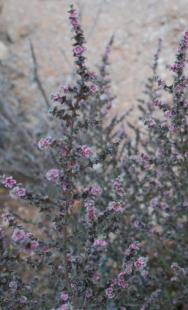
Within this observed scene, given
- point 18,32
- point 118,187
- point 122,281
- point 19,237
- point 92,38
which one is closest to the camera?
point 19,237

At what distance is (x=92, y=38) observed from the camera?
675 cm

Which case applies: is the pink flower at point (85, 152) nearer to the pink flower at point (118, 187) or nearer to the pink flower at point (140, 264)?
the pink flower at point (118, 187)

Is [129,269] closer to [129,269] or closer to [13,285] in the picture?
[129,269]

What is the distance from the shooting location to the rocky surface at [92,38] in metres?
6.22

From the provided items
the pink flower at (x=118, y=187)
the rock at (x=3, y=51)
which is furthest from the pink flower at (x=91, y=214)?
the rock at (x=3, y=51)

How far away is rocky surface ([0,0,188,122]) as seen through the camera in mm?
6219

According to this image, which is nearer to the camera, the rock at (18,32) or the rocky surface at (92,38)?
the rocky surface at (92,38)

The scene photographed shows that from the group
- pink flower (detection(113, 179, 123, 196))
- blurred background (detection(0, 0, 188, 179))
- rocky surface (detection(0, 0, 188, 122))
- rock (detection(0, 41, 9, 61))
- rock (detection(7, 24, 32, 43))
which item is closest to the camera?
pink flower (detection(113, 179, 123, 196))

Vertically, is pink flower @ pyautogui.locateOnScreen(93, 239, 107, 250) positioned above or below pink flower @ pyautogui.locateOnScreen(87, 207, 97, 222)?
below

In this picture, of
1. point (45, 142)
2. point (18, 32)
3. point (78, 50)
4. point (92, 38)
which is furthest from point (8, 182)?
point (18, 32)

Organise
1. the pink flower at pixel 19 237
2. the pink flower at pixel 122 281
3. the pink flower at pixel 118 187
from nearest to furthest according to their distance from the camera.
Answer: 1. the pink flower at pixel 19 237
2. the pink flower at pixel 118 187
3. the pink flower at pixel 122 281

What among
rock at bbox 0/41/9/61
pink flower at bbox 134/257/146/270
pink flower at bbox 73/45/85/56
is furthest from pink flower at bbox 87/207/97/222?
rock at bbox 0/41/9/61

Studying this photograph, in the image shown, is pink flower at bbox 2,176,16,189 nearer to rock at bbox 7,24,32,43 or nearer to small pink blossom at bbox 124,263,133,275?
small pink blossom at bbox 124,263,133,275

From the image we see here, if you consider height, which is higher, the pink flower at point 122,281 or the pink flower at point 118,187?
the pink flower at point 118,187
